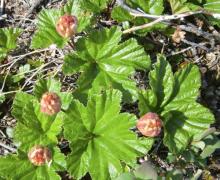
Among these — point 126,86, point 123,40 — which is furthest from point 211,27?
point 126,86

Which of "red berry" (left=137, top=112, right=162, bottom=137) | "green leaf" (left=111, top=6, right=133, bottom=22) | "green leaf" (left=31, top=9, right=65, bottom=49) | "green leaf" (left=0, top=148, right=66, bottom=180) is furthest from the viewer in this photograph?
"green leaf" (left=111, top=6, right=133, bottom=22)

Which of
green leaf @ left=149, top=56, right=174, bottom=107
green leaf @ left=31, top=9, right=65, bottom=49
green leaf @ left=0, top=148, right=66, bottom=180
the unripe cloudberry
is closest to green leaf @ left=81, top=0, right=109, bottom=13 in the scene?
green leaf @ left=31, top=9, right=65, bottom=49

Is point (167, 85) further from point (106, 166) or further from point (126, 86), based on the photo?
point (106, 166)

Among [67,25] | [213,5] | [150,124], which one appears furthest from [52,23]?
[213,5]

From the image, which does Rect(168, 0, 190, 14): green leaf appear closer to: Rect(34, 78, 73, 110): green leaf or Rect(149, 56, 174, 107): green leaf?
Rect(149, 56, 174, 107): green leaf

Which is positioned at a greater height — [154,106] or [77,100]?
[77,100]

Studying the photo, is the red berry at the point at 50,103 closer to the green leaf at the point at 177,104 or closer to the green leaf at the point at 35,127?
the green leaf at the point at 35,127

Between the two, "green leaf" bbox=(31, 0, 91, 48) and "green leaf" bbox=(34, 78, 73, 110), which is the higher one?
"green leaf" bbox=(31, 0, 91, 48)
